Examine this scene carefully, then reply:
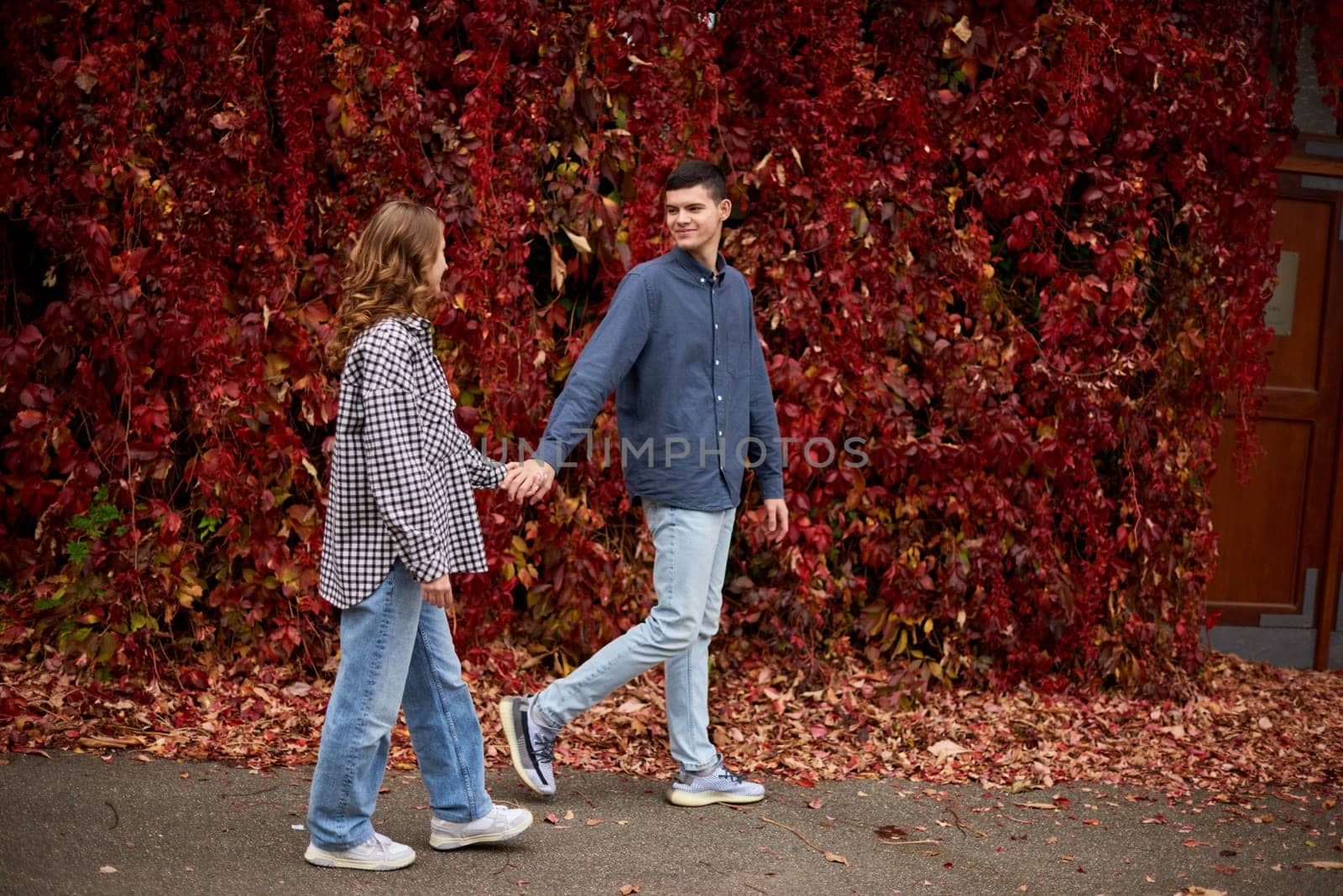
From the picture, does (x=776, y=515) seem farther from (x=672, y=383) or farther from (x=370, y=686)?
(x=370, y=686)

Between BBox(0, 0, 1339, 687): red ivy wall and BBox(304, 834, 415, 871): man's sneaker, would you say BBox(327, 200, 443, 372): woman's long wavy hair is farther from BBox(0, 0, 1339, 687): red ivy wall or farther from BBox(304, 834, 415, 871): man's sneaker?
BBox(0, 0, 1339, 687): red ivy wall

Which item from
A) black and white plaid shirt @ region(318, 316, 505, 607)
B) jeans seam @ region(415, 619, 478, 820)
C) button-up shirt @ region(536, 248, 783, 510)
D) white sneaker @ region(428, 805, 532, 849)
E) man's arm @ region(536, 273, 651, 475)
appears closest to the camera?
black and white plaid shirt @ region(318, 316, 505, 607)

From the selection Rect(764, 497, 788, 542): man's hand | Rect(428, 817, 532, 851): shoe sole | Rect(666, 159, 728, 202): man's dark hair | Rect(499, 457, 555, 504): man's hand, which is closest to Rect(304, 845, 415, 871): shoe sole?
Rect(428, 817, 532, 851): shoe sole

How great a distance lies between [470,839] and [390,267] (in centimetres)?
162

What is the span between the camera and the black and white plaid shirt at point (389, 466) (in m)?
3.16

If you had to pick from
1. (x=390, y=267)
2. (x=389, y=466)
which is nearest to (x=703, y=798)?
(x=389, y=466)

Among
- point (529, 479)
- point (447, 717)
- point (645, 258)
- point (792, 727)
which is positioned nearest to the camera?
point (447, 717)

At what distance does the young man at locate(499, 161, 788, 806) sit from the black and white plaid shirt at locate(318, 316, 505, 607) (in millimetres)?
621

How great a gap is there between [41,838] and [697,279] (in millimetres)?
2521

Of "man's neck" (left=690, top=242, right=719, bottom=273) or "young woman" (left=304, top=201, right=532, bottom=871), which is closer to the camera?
"young woman" (left=304, top=201, right=532, bottom=871)

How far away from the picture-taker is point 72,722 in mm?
4430

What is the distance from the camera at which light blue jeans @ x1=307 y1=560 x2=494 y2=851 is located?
3.25 meters

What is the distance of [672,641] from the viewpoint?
397 centimetres

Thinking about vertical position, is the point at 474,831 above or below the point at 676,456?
below
